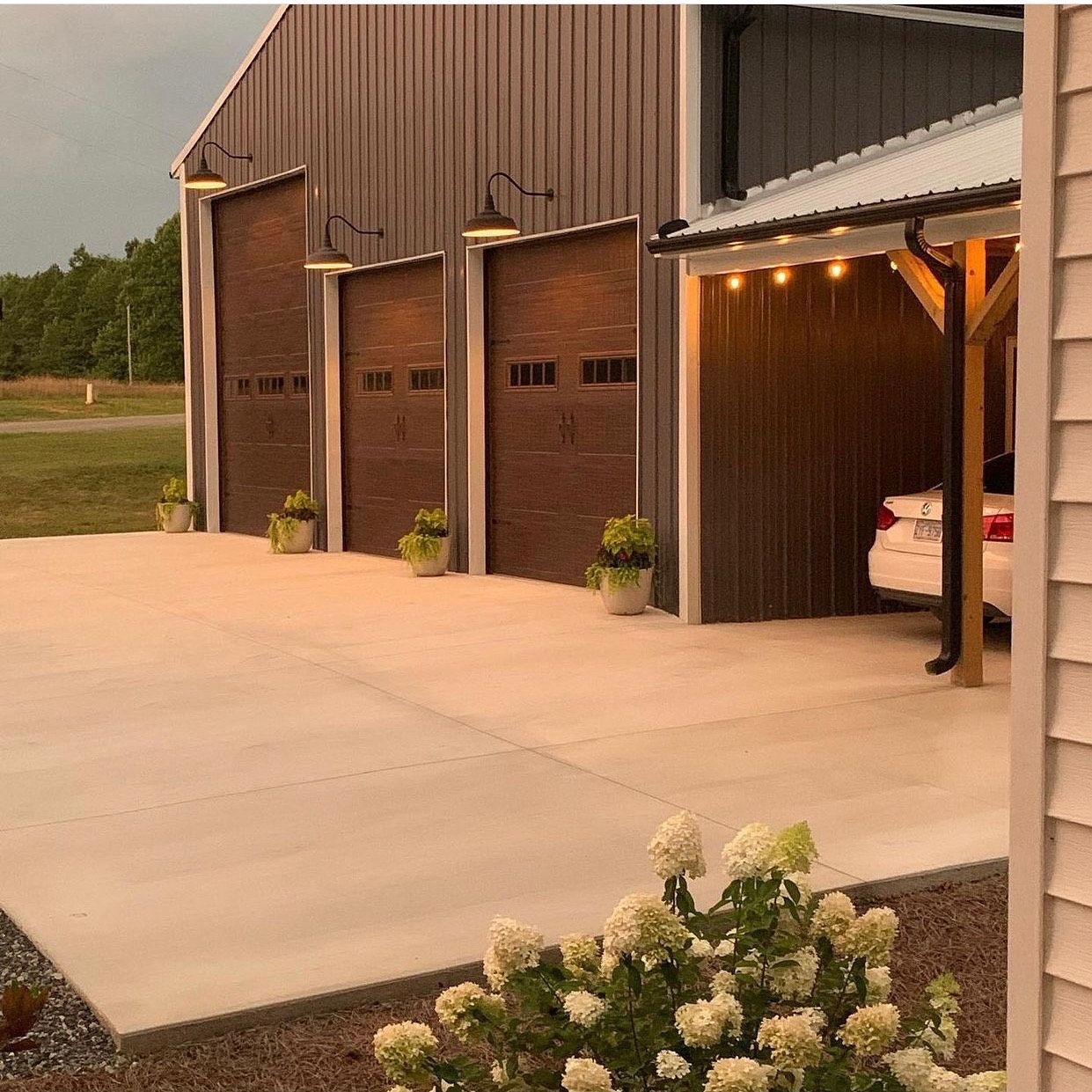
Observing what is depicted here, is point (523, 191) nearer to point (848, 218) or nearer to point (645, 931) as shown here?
A: point (848, 218)

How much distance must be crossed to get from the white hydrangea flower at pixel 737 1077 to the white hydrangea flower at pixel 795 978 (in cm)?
26

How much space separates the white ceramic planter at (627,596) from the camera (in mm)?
12062

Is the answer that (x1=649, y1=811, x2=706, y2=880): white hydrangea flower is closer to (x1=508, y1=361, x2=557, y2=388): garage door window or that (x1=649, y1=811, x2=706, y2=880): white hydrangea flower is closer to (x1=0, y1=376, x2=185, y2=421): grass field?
(x1=508, y1=361, x2=557, y2=388): garage door window

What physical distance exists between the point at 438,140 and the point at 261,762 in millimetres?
9613

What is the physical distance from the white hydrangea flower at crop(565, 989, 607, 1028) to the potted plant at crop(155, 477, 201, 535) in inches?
763

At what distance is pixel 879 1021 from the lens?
2.86m

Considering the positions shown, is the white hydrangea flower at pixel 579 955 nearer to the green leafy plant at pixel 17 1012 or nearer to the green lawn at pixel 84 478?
the green leafy plant at pixel 17 1012


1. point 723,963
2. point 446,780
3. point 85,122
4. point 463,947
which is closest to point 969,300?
point 446,780

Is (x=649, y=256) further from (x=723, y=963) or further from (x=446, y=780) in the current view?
(x=723, y=963)

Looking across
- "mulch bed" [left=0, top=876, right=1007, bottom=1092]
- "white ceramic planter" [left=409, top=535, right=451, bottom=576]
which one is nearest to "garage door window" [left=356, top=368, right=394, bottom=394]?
"white ceramic planter" [left=409, top=535, right=451, bottom=576]

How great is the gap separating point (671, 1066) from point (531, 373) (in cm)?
1188

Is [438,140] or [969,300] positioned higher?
[438,140]

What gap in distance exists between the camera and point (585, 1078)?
2.76 metres

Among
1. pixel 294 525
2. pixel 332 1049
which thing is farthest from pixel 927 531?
pixel 294 525
